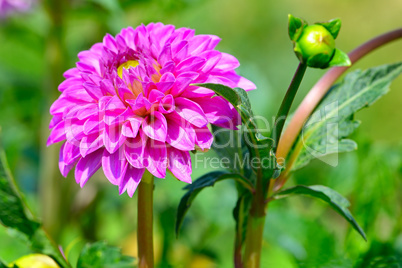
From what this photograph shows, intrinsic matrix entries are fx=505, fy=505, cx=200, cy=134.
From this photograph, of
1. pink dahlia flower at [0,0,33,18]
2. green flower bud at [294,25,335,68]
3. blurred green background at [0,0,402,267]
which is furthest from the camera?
pink dahlia flower at [0,0,33,18]

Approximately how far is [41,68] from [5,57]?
0.65ft

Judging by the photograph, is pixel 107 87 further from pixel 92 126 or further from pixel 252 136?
pixel 252 136

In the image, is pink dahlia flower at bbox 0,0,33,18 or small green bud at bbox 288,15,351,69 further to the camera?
pink dahlia flower at bbox 0,0,33,18

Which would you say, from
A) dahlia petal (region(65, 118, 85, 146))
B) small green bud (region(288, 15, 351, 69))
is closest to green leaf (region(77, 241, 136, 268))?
dahlia petal (region(65, 118, 85, 146))

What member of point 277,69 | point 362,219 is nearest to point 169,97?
point 362,219

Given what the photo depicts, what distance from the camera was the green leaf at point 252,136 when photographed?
1.44ft

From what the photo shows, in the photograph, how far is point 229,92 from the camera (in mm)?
438

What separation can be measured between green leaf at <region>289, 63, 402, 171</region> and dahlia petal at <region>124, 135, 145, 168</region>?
0.18 m

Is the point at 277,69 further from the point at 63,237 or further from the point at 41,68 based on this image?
the point at 63,237

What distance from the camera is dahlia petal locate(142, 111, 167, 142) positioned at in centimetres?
44

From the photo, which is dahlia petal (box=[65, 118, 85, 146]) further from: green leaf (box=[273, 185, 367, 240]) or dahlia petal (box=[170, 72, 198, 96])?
green leaf (box=[273, 185, 367, 240])

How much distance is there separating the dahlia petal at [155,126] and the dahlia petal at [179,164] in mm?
28

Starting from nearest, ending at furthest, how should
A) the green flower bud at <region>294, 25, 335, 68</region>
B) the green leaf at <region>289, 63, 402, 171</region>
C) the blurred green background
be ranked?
the green flower bud at <region>294, 25, 335, 68</region>
the green leaf at <region>289, 63, 402, 171</region>
the blurred green background

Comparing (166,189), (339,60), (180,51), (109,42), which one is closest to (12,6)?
(166,189)
